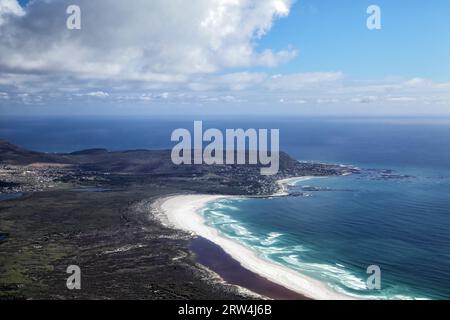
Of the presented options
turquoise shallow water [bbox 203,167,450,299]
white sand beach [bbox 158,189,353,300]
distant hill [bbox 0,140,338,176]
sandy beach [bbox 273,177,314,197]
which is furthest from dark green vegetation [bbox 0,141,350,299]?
turquoise shallow water [bbox 203,167,450,299]

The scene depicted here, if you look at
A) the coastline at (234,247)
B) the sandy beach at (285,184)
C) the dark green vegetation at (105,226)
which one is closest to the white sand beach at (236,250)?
the coastline at (234,247)

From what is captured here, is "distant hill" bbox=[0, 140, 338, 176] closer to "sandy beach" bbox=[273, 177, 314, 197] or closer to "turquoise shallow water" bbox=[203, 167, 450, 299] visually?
"sandy beach" bbox=[273, 177, 314, 197]

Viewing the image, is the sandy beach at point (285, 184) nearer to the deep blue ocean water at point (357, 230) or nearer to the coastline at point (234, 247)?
the coastline at point (234, 247)

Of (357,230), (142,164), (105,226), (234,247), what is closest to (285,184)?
(357,230)

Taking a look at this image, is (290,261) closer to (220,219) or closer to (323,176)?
(220,219)

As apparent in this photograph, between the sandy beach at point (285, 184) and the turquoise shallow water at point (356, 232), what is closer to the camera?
the turquoise shallow water at point (356, 232)

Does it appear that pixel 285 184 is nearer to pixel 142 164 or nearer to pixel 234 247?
pixel 142 164
